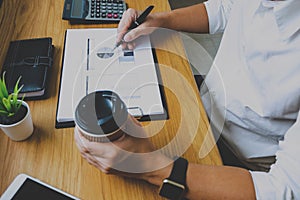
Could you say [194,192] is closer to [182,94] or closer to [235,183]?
[235,183]

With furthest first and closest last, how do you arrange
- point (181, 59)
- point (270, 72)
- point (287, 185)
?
point (181, 59)
point (270, 72)
point (287, 185)

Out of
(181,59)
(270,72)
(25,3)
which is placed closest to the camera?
(270,72)

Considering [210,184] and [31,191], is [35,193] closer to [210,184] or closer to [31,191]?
[31,191]

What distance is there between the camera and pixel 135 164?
59 cm

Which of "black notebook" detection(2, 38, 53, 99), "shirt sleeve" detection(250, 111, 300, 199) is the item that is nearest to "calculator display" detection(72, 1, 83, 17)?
"black notebook" detection(2, 38, 53, 99)

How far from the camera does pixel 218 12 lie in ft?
3.12

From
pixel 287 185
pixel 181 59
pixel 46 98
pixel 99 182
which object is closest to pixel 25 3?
pixel 46 98

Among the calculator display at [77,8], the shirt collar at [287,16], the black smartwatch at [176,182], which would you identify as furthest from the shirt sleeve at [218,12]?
the black smartwatch at [176,182]

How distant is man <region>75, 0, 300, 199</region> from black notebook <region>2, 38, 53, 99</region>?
19 cm

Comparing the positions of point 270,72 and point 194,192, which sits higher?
point 270,72

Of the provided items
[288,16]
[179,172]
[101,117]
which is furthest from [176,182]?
[288,16]

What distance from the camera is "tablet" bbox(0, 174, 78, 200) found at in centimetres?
54

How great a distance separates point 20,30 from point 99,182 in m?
0.50

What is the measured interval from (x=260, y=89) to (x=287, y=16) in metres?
0.17
